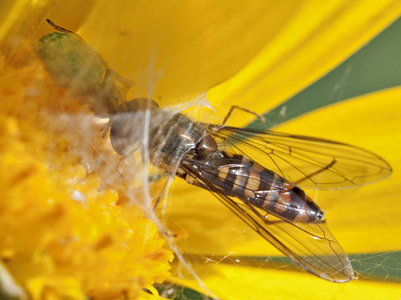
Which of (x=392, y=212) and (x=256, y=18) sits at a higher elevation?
(x=256, y=18)

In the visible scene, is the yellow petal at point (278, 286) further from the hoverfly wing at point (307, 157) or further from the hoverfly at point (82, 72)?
the hoverfly at point (82, 72)

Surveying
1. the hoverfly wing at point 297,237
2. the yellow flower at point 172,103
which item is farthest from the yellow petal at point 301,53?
the hoverfly wing at point 297,237

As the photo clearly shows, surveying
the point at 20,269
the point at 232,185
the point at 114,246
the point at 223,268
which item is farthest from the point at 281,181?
the point at 20,269

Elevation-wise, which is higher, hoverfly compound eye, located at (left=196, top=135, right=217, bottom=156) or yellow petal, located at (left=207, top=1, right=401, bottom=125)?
yellow petal, located at (left=207, top=1, right=401, bottom=125)

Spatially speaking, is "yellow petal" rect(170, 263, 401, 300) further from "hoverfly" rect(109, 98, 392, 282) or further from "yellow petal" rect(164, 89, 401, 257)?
"hoverfly" rect(109, 98, 392, 282)

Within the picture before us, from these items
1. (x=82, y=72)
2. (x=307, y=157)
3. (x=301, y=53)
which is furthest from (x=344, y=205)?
(x=82, y=72)

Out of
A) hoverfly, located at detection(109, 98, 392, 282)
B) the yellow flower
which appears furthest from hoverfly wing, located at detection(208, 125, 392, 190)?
the yellow flower

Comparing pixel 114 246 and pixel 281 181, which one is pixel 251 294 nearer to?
pixel 281 181
